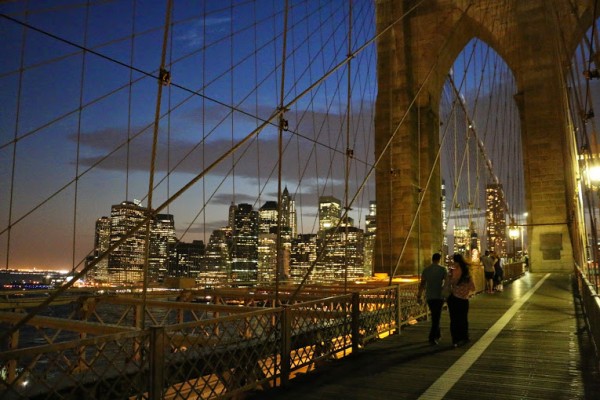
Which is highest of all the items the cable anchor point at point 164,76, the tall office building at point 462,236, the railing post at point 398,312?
the cable anchor point at point 164,76

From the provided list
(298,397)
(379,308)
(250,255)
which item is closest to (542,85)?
(379,308)

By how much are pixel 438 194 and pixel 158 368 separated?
58.5 ft

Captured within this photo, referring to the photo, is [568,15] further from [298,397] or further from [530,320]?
[298,397]

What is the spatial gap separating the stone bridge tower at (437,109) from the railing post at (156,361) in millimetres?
14523

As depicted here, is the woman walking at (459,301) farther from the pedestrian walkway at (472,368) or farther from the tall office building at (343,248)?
the tall office building at (343,248)

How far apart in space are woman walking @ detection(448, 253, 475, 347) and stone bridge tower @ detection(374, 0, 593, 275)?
35.6 ft

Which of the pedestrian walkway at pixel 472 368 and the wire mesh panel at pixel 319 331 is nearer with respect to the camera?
the pedestrian walkway at pixel 472 368

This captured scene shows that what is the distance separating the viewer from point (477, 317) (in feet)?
27.9

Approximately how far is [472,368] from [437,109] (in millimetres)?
17604

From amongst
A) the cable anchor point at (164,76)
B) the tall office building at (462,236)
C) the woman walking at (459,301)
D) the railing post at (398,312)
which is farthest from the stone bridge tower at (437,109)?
the cable anchor point at (164,76)

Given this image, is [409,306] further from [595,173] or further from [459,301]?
[595,173]

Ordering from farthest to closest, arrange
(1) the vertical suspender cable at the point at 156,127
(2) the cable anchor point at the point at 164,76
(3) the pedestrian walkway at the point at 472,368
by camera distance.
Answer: (2) the cable anchor point at the point at 164,76 < (1) the vertical suspender cable at the point at 156,127 < (3) the pedestrian walkway at the point at 472,368

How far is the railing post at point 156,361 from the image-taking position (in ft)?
10.2

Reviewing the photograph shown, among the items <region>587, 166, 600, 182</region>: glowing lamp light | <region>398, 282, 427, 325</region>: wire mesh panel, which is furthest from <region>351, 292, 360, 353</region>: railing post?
<region>587, 166, 600, 182</region>: glowing lamp light
